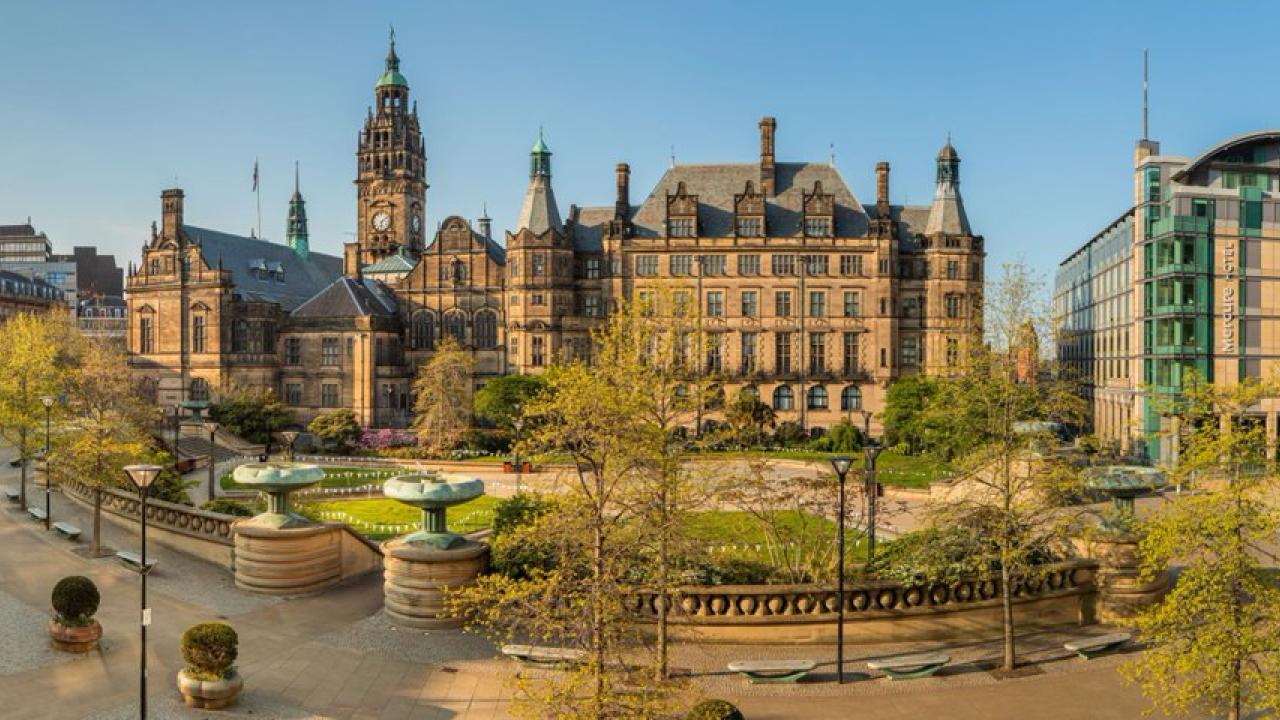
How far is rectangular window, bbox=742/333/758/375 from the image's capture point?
7175 cm

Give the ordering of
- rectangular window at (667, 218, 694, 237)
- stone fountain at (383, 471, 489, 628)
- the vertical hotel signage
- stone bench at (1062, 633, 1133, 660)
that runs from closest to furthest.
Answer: stone bench at (1062, 633, 1133, 660) < stone fountain at (383, 471, 489, 628) < the vertical hotel signage < rectangular window at (667, 218, 694, 237)

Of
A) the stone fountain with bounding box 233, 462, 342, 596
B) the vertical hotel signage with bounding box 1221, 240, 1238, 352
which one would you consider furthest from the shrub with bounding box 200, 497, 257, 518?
the vertical hotel signage with bounding box 1221, 240, 1238, 352

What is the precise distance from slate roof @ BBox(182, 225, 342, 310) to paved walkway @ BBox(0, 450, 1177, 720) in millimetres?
59234

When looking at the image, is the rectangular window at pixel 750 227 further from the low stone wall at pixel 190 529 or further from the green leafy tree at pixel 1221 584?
the green leafy tree at pixel 1221 584

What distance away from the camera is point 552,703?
12125 mm

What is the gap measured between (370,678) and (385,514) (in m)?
20.6

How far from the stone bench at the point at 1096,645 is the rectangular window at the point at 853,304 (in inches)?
2035

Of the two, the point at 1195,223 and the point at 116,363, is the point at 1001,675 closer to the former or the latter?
the point at 1195,223

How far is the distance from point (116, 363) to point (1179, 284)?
6735 centimetres

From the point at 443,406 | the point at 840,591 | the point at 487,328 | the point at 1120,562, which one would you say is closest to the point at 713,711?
the point at 840,591

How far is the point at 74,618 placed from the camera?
20.2m

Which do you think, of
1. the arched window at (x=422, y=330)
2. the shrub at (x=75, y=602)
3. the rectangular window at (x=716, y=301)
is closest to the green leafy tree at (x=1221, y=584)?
the shrub at (x=75, y=602)

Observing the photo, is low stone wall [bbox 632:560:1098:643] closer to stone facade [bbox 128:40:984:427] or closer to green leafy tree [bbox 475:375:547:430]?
green leafy tree [bbox 475:375:547:430]

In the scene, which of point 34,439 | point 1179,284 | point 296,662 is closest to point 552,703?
point 296,662
